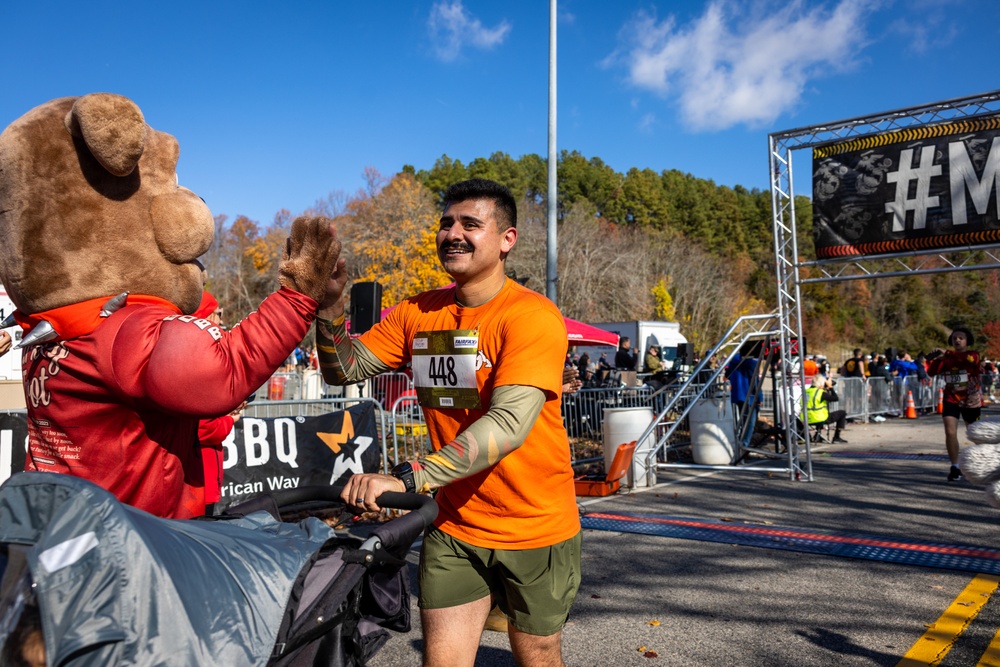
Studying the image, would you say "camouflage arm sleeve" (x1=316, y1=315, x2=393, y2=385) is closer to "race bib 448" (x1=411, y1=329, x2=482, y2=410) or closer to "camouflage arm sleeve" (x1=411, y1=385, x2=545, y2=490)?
"race bib 448" (x1=411, y1=329, x2=482, y2=410)

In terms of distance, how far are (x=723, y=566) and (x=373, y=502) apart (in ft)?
14.5

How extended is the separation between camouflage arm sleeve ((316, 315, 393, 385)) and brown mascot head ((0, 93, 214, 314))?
739 mm

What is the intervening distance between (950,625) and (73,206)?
493 cm

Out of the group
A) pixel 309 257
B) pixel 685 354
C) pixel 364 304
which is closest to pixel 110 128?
pixel 309 257

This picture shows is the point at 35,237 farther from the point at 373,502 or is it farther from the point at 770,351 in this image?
the point at 770,351

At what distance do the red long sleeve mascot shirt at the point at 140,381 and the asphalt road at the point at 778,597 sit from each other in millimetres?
2504

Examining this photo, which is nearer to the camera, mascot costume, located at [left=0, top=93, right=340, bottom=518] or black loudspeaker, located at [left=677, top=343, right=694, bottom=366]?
mascot costume, located at [left=0, top=93, right=340, bottom=518]

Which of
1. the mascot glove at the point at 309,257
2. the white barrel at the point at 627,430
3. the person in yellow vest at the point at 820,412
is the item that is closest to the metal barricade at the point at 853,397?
the person in yellow vest at the point at 820,412

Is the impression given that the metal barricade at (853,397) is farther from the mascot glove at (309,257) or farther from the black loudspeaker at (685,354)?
the mascot glove at (309,257)

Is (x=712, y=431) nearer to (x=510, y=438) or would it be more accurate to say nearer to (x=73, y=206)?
(x=510, y=438)

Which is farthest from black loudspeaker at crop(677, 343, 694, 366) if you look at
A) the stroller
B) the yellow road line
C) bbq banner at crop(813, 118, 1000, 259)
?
the stroller

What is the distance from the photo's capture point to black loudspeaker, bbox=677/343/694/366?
19.8m

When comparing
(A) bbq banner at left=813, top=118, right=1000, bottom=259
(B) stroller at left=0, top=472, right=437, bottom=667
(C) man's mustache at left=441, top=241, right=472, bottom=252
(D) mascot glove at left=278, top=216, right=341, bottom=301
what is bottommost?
(B) stroller at left=0, top=472, right=437, bottom=667

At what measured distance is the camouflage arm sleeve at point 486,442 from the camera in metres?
2.30
